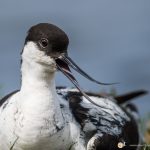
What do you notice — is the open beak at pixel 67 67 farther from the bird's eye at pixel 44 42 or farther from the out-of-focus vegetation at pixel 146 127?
the out-of-focus vegetation at pixel 146 127

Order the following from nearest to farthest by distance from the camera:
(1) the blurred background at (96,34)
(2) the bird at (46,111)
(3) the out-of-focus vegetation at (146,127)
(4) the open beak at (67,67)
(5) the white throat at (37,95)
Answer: (4) the open beak at (67,67) → (2) the bird at (46,111) → (5) the white throat at (37,95) → (3) the out-of-focus vegetation at (146,127) → (1) the blurred background at (96,34)

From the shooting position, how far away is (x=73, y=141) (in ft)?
22.2

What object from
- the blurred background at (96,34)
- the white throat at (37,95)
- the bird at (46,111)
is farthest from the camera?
the blurred background at (96,34)

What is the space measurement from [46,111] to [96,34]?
14.5m

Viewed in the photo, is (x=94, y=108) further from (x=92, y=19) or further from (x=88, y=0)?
(x=88, y=0)

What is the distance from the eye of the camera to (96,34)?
21125mm

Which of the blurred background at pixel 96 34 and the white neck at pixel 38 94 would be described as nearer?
the white neck at pixel 38 94

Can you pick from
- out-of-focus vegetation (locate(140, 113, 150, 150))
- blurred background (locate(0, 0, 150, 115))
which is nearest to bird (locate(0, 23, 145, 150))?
out-of-focus vegetation (locate(140, 113, 150, 150))

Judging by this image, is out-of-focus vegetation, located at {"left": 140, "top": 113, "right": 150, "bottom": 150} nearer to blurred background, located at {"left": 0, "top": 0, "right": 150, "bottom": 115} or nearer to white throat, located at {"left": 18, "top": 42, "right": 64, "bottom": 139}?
white throat, located at {"left": 18, "top": 42, "right": 64, "bottom": 139}

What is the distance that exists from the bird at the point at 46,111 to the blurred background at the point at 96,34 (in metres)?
9.67

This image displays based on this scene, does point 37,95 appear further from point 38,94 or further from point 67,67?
point 67,67

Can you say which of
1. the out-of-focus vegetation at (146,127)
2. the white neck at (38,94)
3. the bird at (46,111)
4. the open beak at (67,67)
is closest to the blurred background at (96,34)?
the out-of-focus vegetation at (146,127)

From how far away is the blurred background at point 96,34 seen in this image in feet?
59.7

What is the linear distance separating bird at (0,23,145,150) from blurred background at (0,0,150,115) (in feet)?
31.7
